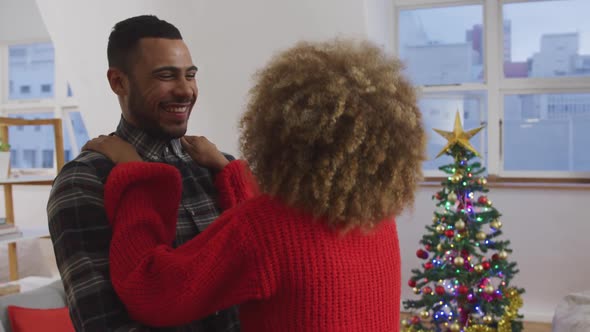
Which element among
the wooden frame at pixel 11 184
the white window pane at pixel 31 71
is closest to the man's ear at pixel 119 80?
the wooden frame at pixel 11 184

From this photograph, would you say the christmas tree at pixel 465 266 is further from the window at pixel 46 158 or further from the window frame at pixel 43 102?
the window at pixel 46 158

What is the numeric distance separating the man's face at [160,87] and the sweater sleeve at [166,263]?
0.65 ft

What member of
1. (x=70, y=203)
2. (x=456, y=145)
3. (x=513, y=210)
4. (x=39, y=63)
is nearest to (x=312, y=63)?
(x=70, y=203)

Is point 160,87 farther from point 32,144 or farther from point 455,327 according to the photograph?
point 32,144

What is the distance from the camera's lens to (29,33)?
19.8 feet

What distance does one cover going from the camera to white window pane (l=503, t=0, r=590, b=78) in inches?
172

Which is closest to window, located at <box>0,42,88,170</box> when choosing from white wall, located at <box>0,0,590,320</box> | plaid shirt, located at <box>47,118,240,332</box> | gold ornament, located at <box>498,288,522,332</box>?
white wall, located at <box>0,0,590,320</box>

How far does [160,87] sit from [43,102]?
5351mm

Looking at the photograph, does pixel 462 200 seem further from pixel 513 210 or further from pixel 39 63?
pixel 39 63

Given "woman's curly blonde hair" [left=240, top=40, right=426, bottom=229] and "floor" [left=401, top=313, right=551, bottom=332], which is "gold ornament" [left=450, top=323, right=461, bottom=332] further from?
"woman's curly blonde hair" [left=240, top=40, right=426, bottom=229]

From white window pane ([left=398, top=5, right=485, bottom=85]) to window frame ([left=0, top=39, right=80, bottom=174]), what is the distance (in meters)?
3.26

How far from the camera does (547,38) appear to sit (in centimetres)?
445

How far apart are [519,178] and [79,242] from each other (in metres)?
3.94

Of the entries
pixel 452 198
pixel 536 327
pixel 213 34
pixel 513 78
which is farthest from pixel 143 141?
pixel 513 78
